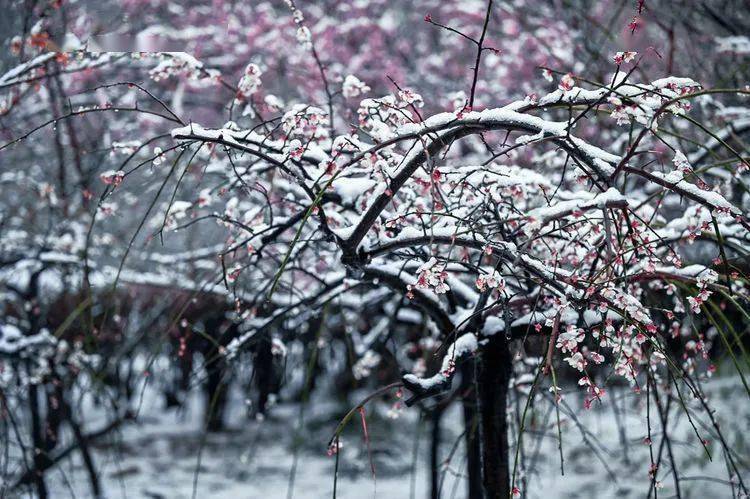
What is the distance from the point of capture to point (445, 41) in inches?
380

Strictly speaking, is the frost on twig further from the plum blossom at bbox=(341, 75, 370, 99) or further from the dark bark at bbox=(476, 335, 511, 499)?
the plum blossom at bbox=(341, 75, 370, 99)

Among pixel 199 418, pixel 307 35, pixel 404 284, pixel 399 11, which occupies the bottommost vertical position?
pixel 404 284

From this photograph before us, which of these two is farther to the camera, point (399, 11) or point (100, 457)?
point (399, 11)

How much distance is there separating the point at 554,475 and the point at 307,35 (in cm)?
465

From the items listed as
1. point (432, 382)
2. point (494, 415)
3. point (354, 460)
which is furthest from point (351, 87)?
point (354, 460)

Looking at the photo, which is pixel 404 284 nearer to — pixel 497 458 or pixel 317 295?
pixel 317 295

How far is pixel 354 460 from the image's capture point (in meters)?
7.18

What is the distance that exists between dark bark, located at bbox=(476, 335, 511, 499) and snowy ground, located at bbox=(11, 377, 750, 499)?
252cm

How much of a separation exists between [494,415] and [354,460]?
4.74m

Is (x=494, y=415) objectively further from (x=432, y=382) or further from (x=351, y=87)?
(x=351, y=87)

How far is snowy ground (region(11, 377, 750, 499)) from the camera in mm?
5883

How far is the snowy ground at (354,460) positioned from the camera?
588cm

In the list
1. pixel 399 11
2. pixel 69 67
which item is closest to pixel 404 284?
pixel 69 67

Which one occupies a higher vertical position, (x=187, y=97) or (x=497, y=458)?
(x=187, y=97)
